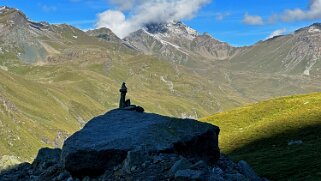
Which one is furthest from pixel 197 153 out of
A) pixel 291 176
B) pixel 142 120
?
pixel 291 176

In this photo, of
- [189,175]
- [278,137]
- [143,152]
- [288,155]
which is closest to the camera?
[189,175]

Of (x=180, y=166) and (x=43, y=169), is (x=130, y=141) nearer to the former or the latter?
(x=180, y=166)

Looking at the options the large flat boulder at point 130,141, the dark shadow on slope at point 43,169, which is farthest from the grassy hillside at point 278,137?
the dark shadow on slope at point 43,169

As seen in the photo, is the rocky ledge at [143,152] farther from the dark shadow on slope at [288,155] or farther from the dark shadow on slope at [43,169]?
the dark shadow on slope at [288,155]

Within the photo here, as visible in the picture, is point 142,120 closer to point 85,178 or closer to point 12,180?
point 85,178

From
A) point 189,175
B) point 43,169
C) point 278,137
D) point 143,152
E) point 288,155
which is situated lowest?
point 189,175

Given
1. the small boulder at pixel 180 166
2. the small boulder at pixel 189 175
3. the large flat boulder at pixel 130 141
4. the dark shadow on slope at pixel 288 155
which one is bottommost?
the small boulder at pixel 189 175

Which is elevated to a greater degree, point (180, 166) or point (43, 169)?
point (43, 169)

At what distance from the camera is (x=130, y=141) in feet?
78.3

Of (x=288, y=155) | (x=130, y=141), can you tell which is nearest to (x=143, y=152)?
(x=130, y=141)

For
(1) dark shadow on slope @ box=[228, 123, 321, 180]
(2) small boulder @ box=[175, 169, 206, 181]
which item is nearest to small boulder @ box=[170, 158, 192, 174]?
(2) small boulder @ box=[175, 169, 206, 181]

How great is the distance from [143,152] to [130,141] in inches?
53.8

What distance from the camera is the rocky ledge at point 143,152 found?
2141 cm

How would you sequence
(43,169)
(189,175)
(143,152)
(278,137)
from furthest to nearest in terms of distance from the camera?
(278,137)
(43,169)
(143,152)
(189,175)
